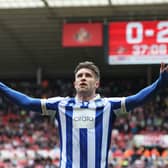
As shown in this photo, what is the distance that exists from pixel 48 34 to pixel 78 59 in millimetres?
3715

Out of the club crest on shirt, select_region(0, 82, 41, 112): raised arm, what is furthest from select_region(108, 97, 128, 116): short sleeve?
select_region(0, 82, 41, 112): raised arm

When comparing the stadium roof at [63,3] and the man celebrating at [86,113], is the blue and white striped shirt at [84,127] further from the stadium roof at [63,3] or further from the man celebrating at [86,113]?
the stadium roof at [63,3]

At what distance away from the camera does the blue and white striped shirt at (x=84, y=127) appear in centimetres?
451

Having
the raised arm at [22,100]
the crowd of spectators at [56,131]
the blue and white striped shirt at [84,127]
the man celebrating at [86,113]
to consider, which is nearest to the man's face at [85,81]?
the man celebrating at [86,113]

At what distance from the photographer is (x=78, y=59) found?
26438 mm

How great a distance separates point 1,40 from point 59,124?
1970cm

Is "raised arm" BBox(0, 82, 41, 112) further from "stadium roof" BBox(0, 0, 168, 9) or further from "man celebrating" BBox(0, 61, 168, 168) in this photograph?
"stadium roof" BBox(0, 0, 168, 9)

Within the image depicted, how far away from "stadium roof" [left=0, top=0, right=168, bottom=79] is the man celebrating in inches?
570

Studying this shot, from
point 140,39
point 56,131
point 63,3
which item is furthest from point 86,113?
point 56,131

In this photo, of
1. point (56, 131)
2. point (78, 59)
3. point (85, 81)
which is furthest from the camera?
point (78, 59)

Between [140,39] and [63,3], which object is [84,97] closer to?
[140,39]

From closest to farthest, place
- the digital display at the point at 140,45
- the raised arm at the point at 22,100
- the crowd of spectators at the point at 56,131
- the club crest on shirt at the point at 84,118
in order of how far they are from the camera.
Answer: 1. the club crest on shirt at the point at 84,118
2. the raised arm at the point at 22,100
3. the digital display at the point at 140,45
4. the crowd of spectators at the point at 56,131

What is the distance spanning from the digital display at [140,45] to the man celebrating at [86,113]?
12.5 meters

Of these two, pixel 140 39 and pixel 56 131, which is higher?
pixel 140 39
